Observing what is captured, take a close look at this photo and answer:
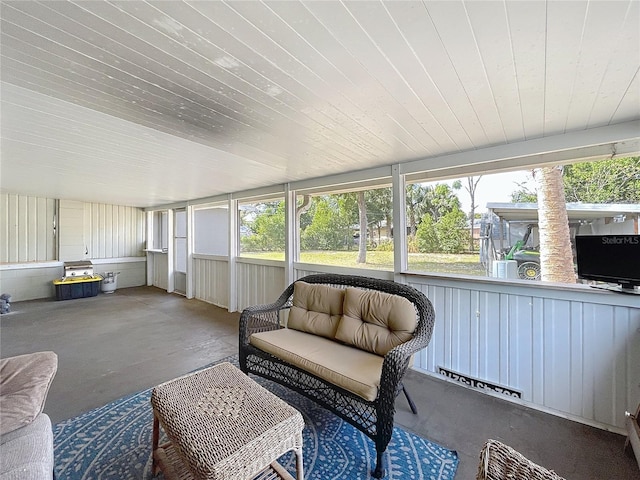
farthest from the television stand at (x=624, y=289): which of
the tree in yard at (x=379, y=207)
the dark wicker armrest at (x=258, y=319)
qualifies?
the dark wicker armrest at (x=258, y=319)

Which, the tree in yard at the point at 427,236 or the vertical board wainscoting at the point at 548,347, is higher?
the tree in yard at the point at 427,236

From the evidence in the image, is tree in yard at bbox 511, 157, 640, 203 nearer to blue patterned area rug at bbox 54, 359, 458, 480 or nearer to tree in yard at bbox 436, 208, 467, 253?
tree in yard at bbox 436, 208, 467, 253

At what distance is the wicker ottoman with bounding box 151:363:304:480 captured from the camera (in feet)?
3.92

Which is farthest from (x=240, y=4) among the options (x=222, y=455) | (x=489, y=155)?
(x=489, y=155)

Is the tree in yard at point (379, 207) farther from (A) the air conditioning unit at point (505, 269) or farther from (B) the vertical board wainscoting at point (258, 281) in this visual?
(B) the vertical board wainscoting at point (258, 281)

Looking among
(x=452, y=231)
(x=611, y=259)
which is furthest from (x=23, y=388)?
(x=611, y=259)

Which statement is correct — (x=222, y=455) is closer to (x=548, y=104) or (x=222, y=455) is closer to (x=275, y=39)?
(x=275, y=39)

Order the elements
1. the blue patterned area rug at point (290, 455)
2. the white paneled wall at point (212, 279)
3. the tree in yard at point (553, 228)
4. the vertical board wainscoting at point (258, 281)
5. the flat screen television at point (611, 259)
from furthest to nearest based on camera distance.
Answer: the white paneled wall at point (212, 279) < the vertical board wainscoting at point (258, 281) < the tree in yard at point (553, 228) < the flat screen television at point (611, 259) < the blue patterned area rug at point (290, 455)

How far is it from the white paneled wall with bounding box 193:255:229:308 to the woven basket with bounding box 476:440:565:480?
5233 mm

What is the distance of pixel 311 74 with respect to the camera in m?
1.44

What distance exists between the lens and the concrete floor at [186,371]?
6.14 ft

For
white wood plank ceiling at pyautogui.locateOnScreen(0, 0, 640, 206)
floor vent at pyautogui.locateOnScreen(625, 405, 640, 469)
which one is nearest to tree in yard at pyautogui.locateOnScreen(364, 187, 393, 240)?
white wood plank ceiling at pyautogui.locateOnScreen(0, 0, 640, 206)

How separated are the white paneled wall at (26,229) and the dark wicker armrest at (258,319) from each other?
6.85 meters

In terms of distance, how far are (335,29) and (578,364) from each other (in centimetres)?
295
